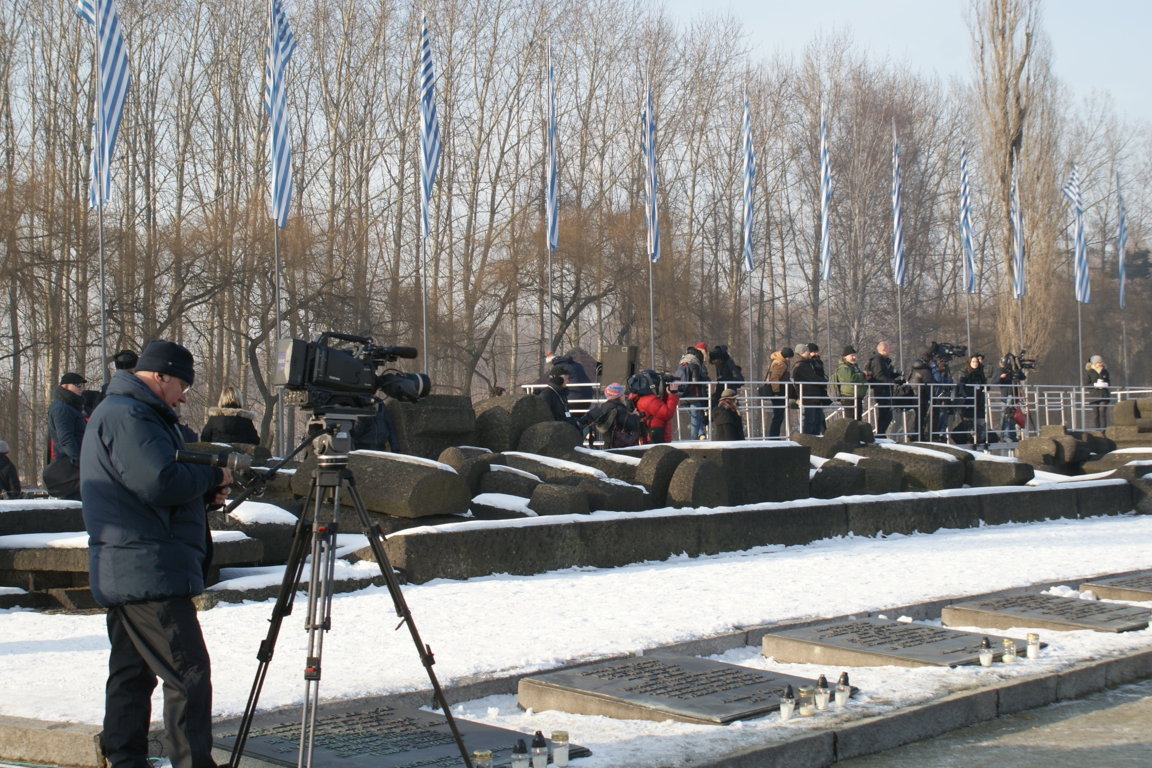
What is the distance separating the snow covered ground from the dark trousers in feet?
2.75

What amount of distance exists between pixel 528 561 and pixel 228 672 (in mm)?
4231

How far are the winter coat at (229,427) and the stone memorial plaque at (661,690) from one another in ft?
27.3

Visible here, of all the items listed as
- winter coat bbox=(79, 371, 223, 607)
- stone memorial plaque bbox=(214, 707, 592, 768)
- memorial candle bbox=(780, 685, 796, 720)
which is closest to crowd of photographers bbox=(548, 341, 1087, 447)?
→ memorial candle bbox=(780, 685, 796, 720)

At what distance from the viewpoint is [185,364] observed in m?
4.85

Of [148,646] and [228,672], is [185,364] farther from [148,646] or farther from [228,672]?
[228,672]

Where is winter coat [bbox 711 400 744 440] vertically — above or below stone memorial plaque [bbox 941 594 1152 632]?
above

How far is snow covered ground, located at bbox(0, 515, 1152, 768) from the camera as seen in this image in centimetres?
557

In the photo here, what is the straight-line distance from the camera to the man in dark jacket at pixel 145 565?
4488 millimetres

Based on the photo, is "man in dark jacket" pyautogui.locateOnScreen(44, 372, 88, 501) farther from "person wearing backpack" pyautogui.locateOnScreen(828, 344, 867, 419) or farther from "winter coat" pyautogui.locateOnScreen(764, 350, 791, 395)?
"person wearing backpack" pyautogui.locateOnScreen(828, 344, 867, 419)

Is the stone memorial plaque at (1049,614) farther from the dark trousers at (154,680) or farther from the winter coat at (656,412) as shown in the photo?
the winter coat at (656,412)

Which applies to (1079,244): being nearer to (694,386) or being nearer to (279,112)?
(694,386)

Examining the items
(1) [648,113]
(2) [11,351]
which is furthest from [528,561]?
(2) [11,351]

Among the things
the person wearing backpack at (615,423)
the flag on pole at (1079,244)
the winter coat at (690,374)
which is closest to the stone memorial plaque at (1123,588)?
the person wearing backpack at (615,423)

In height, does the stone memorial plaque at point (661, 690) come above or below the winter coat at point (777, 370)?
below
